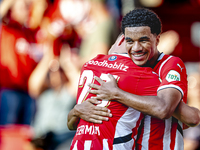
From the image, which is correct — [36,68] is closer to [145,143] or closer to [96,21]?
[96,21]

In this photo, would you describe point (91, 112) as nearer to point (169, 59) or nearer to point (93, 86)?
point (93, 86)

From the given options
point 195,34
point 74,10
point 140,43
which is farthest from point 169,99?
point 195,34

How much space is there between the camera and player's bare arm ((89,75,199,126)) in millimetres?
2387

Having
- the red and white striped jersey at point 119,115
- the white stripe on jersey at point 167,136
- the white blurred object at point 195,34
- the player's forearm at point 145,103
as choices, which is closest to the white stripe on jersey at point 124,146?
the red and white striped jersey at point 119,115

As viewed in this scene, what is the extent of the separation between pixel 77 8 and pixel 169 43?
2.70 m

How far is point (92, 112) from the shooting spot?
101 inches

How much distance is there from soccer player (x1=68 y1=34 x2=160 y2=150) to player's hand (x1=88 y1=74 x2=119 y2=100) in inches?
2.1

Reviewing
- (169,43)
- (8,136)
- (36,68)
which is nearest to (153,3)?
(169,43)

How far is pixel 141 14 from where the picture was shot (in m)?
2.74

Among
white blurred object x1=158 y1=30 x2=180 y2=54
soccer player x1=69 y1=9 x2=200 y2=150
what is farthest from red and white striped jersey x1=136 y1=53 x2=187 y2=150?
white blurred object x1=158 y1=30 x2=180 y2=54

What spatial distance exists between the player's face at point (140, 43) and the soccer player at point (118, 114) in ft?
0.29

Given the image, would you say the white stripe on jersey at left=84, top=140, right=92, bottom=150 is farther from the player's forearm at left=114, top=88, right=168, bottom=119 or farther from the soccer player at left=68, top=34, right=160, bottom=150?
the player's forearm at left=114, top=88, right=168, bottom=119

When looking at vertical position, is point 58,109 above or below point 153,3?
below

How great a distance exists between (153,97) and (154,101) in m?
0.05
